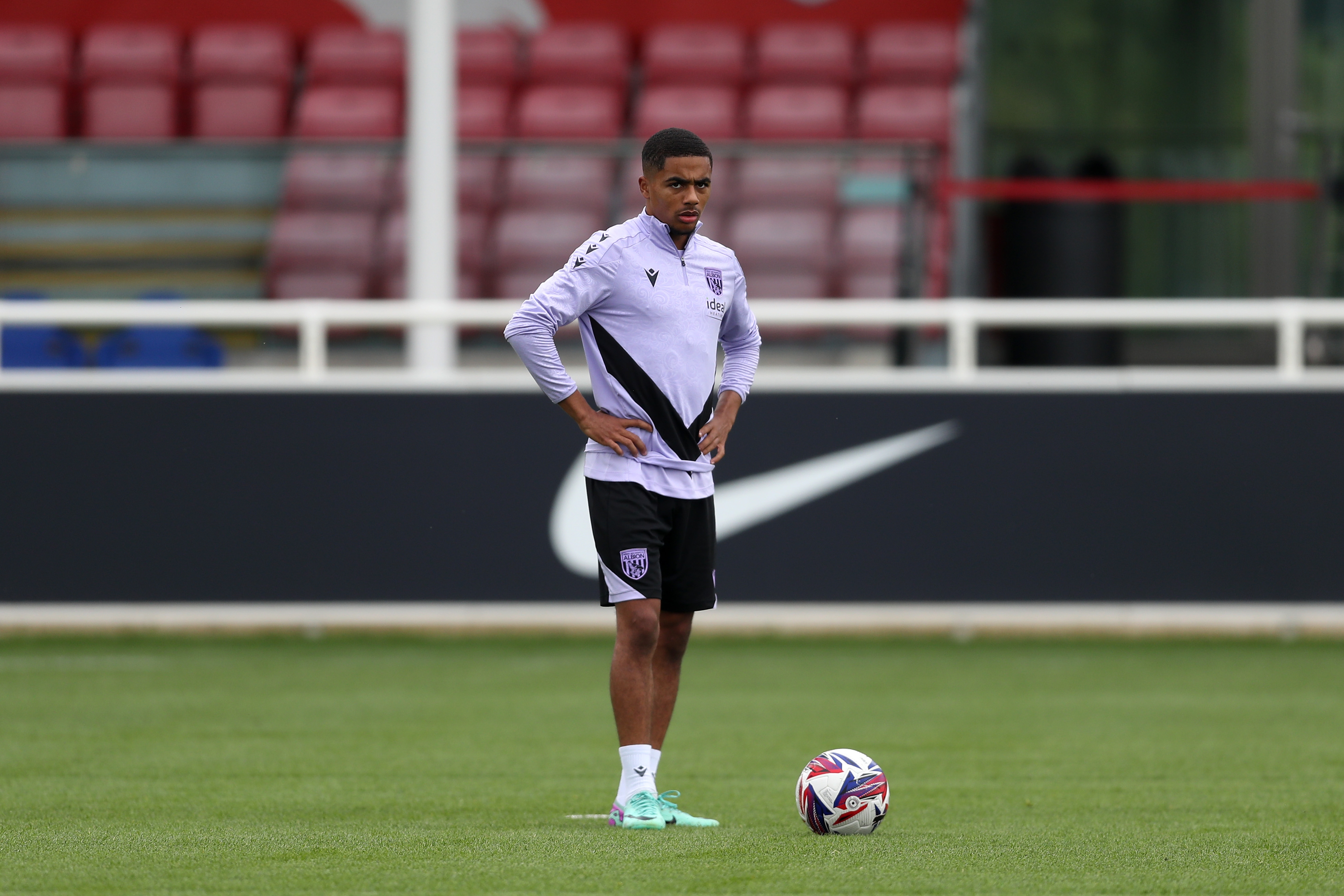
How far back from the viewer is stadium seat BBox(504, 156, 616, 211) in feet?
40.5

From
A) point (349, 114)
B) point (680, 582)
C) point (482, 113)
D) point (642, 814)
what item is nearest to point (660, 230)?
point (680, 582)

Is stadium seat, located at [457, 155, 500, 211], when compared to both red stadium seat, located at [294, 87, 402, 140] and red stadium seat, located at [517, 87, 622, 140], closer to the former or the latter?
red stadium seat, located at [517, 87, 622, 140]

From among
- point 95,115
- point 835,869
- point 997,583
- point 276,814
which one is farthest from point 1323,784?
point 95,115

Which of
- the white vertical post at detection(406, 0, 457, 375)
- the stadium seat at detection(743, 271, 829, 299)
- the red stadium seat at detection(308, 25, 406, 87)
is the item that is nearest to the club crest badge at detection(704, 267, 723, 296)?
the white vertical post at detection(406, 0, 457, 375)

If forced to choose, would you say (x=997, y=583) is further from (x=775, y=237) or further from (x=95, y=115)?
(x=95, y=115)

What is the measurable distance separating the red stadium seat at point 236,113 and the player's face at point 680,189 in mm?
11490

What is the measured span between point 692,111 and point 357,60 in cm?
305

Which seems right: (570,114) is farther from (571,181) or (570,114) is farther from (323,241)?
(323,241)

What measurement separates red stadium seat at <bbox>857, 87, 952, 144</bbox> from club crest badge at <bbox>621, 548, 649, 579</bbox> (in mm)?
10797

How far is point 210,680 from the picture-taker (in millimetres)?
9023

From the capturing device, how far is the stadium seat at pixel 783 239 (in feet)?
40.7

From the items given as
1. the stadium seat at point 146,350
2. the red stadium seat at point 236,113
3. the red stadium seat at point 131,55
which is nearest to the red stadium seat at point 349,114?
→ the red stadium seat at point 236,113

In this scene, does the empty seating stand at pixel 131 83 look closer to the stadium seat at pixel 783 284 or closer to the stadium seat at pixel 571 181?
the stadium seat at pixel 571 181

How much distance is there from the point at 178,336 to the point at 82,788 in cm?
542
